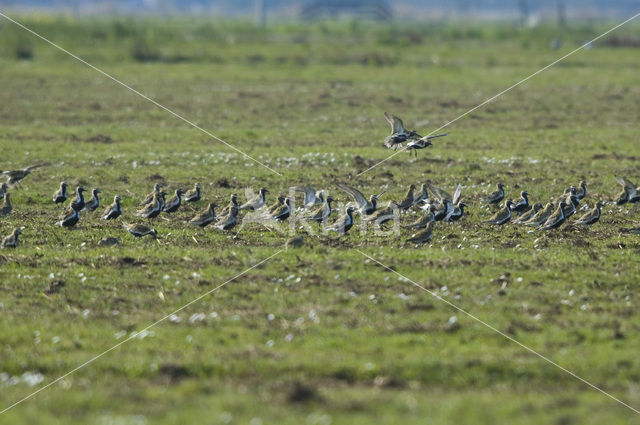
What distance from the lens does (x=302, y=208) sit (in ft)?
64.4

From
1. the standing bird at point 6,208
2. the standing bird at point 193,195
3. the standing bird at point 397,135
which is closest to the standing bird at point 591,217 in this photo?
the standing bird at point 397,135

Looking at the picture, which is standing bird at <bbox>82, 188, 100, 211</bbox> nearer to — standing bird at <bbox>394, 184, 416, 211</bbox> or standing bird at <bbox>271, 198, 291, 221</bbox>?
standing bird at <bbox>271, 198, 291, 221</bbox>

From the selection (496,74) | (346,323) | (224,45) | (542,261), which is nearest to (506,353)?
(346,323)

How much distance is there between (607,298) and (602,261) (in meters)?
2.05

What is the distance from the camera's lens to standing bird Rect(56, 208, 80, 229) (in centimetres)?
1752

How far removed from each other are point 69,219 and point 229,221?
294cm

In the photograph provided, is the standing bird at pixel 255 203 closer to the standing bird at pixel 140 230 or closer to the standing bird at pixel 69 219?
the standing bird at pixel 140 230

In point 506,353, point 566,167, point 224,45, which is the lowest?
point 224,45

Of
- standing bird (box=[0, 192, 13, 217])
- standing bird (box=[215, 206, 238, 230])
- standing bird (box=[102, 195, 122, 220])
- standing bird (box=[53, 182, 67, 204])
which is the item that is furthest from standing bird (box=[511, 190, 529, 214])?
standing bird (box=[0, 192, 13, 217])

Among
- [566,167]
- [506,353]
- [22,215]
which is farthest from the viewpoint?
[566,167]

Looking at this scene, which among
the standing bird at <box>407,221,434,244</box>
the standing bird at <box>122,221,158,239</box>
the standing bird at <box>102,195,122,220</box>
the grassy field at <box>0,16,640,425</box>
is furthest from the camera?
the standing bird at <box>102,195,122,220</box>

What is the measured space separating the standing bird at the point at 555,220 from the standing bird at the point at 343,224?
11.6 feet

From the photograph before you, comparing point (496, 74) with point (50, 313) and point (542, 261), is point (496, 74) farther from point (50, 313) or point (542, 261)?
point (50, 313)

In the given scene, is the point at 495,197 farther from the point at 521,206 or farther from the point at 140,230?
the point at 140,230
